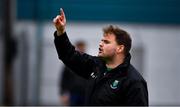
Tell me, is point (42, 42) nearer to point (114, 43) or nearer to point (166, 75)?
point (166, 75)

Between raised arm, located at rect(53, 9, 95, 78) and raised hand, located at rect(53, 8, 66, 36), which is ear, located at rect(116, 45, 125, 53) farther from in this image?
raised hand, located at rect(53, 8, 66, 36)

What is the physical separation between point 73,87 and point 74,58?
14.8 feet

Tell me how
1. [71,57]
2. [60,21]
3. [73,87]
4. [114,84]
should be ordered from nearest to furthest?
[114,84] < [60,21] < [71,57] < [73,87]

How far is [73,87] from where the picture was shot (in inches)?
448

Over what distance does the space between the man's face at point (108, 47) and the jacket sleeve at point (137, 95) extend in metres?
0.32

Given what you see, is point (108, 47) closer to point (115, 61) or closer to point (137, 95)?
point (115, 61)

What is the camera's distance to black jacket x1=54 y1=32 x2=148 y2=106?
6.41 meters

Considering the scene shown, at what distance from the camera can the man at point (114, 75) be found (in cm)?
643

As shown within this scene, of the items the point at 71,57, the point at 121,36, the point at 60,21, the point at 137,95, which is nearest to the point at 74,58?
the point at 71,57

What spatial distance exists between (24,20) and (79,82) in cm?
350

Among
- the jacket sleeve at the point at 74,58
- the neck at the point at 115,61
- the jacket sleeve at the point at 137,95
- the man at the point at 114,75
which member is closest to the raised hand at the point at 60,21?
the man at the point at 114,75

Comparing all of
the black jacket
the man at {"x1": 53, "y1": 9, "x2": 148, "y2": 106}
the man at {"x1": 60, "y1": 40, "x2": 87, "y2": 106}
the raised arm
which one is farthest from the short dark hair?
the man at {"x1": 60, "y1": 40, "x2": 87, "y2": 106}

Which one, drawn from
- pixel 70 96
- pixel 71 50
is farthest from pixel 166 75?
pixel 71 50

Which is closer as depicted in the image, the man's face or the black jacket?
the black jacket
